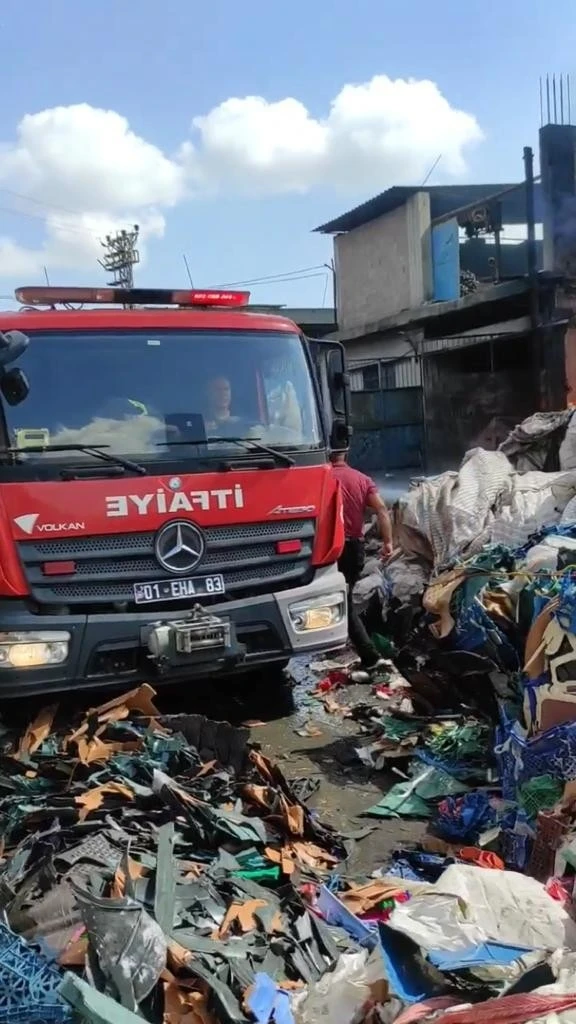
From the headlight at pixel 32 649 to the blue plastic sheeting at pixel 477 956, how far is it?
2.66 m

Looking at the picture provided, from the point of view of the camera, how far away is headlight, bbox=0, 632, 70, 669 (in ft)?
14.3

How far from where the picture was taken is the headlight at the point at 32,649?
4.35 meters

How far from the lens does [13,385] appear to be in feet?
14.7

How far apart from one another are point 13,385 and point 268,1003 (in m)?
3.24

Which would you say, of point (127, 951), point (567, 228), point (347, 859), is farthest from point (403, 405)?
point (127, 951)

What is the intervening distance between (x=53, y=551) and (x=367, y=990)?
2.79 metres

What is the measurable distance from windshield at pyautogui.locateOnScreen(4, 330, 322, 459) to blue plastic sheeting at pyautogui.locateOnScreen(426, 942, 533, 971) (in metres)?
3.06

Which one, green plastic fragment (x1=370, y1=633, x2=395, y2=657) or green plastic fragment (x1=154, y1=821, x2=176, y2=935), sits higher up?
green plastic fragment (x1=154, y1=821, x2=176, y2=935)

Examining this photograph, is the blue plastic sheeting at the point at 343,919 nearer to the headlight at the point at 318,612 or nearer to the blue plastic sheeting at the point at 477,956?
the blue plastic sheeting at the point at 477,956

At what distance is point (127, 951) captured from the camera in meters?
2.49

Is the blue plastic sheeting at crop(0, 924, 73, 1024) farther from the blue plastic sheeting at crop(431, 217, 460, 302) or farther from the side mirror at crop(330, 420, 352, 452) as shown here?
the blue plastic sheeting at crop(431, 217, 460, 302)

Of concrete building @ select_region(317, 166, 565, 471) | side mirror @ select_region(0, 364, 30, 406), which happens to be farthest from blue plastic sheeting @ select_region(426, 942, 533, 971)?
concrete building @ select_region(317, 166, 565, 471)

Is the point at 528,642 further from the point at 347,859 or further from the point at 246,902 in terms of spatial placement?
the point at 246,902

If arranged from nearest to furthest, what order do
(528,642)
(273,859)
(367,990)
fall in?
(367,990), (273,859), (528,642)
